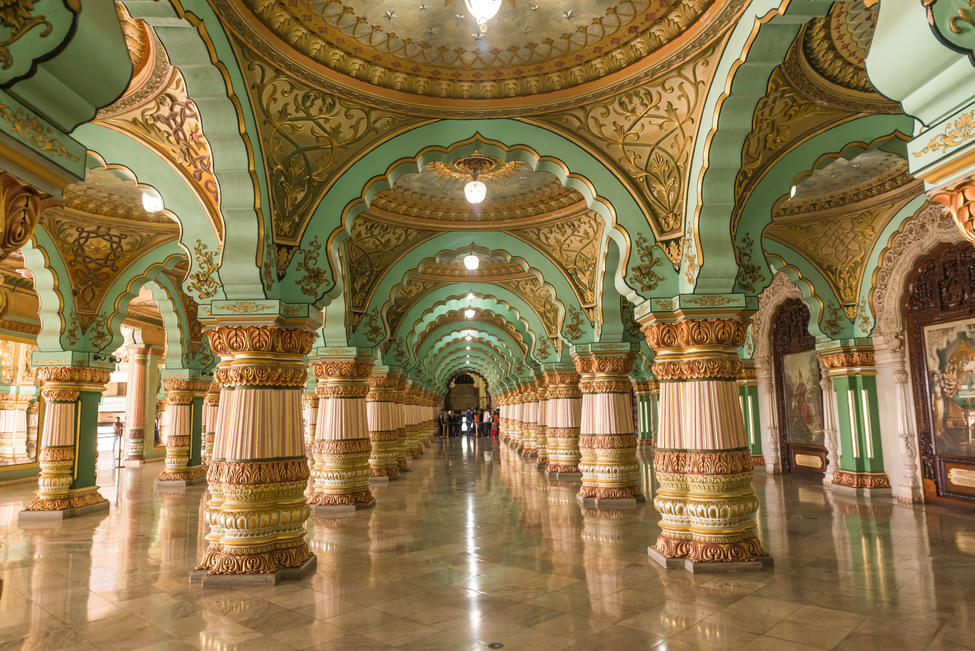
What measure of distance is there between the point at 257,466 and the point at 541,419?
13.7m

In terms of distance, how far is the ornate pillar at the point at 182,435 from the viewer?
574 inches

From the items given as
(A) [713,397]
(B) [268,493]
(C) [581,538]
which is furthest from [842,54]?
(B) [268,493]

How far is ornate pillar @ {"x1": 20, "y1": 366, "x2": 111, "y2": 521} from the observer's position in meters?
10.2

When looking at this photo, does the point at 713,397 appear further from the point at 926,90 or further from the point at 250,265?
the point at 250,265

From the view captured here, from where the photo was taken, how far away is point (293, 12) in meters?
5.54

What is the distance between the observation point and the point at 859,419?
11156mm

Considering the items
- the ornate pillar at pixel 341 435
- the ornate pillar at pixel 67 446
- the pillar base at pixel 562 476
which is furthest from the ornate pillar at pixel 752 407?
the ornate pillar at pixel 67 446

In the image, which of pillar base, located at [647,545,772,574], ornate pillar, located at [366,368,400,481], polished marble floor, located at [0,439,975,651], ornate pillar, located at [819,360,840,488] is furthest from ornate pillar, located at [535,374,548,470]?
Result: pillar base, located at [647,545,772,574]

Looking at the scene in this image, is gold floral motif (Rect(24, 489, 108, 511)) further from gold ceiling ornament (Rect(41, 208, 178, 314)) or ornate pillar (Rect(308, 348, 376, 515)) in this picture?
ornate pillar (Rect(308, 348, 376, 515))

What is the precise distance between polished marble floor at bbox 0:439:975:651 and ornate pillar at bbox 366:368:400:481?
5.40 meters

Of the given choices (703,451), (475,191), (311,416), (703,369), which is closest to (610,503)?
(703,451)

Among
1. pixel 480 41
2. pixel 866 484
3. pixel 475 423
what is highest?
pixel 480 41

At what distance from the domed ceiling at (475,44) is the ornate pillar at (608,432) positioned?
17.3 feet

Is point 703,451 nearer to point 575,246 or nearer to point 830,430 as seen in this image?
point 575,246
